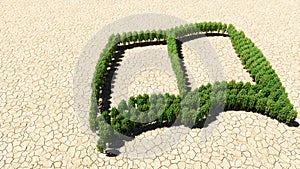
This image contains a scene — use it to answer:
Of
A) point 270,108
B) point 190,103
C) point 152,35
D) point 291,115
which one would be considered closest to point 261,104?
point 270,108

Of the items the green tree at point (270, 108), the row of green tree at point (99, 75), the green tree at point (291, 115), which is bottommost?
the green tree at point (291, 115)

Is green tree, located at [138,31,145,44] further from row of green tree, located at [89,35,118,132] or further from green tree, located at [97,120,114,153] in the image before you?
green tree, located at [97,120,114,153]

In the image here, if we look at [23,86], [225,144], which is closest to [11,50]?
[23,86]

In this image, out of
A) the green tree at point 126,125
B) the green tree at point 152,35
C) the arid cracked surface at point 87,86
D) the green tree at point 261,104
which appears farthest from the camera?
the green tree at point 152,35

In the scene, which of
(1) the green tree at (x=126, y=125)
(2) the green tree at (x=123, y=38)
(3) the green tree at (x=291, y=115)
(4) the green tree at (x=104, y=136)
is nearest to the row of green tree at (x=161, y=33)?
(2) the green tree at (x=123, y=38)

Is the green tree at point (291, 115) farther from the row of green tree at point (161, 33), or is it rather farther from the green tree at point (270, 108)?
the row of green tree at point (161, 33)

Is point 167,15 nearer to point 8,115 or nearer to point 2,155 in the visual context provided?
point 8,115

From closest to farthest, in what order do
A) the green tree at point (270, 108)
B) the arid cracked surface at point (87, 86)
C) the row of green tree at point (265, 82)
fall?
the arid cracked surface at point (87, 86) < the row of green tree at point (265, 82) < the green tree at point (270, 108)

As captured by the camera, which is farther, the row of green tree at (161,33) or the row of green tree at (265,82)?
the row of green tree at (161,33)

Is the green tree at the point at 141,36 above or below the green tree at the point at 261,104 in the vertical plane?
above
